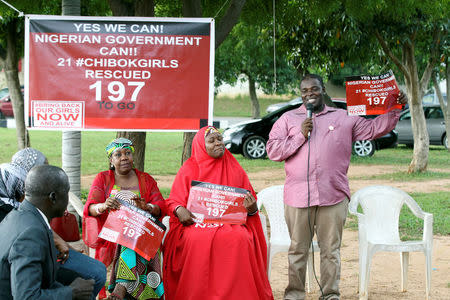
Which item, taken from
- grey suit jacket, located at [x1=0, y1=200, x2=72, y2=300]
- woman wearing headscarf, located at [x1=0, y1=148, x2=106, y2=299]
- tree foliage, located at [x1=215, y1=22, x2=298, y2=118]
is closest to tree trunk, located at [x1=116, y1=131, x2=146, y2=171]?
woman wearing headscarf, located at [x1=0, y1=148, x2=106, y2=299]

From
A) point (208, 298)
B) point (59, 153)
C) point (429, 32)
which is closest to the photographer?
point (208, 298)

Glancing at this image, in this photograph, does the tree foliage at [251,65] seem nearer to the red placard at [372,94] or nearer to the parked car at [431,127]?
the parked car at [431,127]

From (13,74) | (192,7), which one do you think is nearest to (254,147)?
(13,74)

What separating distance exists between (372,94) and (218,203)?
1.61 m

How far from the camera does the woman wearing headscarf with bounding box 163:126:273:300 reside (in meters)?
4.84

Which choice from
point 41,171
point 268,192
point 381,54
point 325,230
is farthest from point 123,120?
point 381,54

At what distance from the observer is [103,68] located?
18.8 feet

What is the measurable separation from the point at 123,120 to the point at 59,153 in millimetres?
12443

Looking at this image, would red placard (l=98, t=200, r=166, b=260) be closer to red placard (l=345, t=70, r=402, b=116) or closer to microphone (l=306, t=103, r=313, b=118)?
microphone (l=306, t=103, r=313, b=118)

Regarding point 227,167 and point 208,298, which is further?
point 227,167

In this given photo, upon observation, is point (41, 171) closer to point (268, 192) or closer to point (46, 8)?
point (268, 192)

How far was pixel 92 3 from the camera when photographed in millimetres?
10102

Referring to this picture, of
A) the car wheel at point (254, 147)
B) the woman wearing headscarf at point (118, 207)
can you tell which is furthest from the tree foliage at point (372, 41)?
the woman wearing headscarf at point (118, 207)

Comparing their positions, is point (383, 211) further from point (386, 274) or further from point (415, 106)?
point (415, 106)
